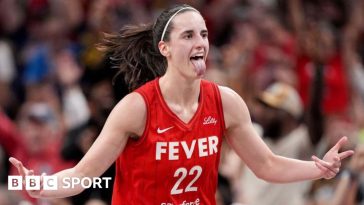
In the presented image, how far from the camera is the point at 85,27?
44.0 ft

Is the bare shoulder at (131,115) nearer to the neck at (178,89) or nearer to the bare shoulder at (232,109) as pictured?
the neck at (178,89)

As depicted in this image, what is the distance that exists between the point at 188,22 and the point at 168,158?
75 cm

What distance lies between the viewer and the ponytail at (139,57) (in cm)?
724

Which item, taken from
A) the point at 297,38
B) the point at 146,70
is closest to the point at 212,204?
the point at 146,70

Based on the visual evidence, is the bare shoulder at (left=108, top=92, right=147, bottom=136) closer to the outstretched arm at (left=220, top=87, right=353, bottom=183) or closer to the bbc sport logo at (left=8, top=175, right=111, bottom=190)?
the bbc sport logo at (left=8, top=175, right=111, bottom=190)

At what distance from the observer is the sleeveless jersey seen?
6.75 m

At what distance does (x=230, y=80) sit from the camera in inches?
454

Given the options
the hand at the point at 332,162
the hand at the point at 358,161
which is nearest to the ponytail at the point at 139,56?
the hand at the point at 332,162

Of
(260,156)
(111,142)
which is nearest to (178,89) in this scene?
(111,142)

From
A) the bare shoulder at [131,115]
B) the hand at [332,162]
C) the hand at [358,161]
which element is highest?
the bare shoulder at [131,115]

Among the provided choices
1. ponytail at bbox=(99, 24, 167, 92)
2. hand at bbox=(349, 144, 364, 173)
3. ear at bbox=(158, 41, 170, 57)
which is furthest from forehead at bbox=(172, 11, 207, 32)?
hand at bbox=(349, 144, 364, 173)

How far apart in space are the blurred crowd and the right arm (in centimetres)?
160

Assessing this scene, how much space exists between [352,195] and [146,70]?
65.0 inches

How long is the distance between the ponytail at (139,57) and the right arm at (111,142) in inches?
21.0
